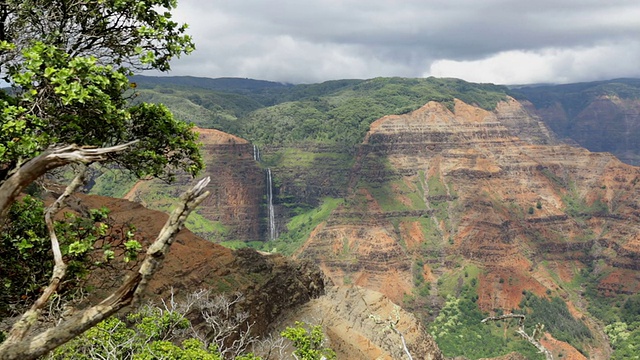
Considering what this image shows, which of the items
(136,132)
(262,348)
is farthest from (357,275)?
(136,132)

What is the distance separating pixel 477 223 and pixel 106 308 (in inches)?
6558

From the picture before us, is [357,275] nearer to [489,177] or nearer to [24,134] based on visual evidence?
[489,177]

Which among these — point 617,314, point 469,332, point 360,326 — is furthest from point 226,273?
point 617,314

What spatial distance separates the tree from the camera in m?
9.58

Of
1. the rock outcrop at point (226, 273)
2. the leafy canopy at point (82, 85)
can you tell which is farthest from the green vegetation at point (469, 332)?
the leafy canopy at point (82, 85)

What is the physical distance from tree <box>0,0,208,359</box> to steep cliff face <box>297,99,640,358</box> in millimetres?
136892

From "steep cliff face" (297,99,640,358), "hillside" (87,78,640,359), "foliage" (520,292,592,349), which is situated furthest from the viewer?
"steep cliff face" (297,99,640,358)

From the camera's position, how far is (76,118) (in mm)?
13188

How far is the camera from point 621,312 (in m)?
142

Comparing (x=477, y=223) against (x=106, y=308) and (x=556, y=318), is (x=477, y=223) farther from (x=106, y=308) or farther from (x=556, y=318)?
(x=106, y=308)

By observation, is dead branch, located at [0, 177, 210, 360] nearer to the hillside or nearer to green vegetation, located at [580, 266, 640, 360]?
the hillside

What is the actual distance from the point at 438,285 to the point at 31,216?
150 meters

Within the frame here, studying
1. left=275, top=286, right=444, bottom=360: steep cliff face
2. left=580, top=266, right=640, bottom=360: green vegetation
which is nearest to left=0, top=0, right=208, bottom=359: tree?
left=275, top=286, right=444, bottom=360: steep cliff face

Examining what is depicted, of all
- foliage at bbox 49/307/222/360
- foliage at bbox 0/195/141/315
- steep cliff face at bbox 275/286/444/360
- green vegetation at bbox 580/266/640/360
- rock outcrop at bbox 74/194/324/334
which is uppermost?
foliage at bbox 0/195/141/315
